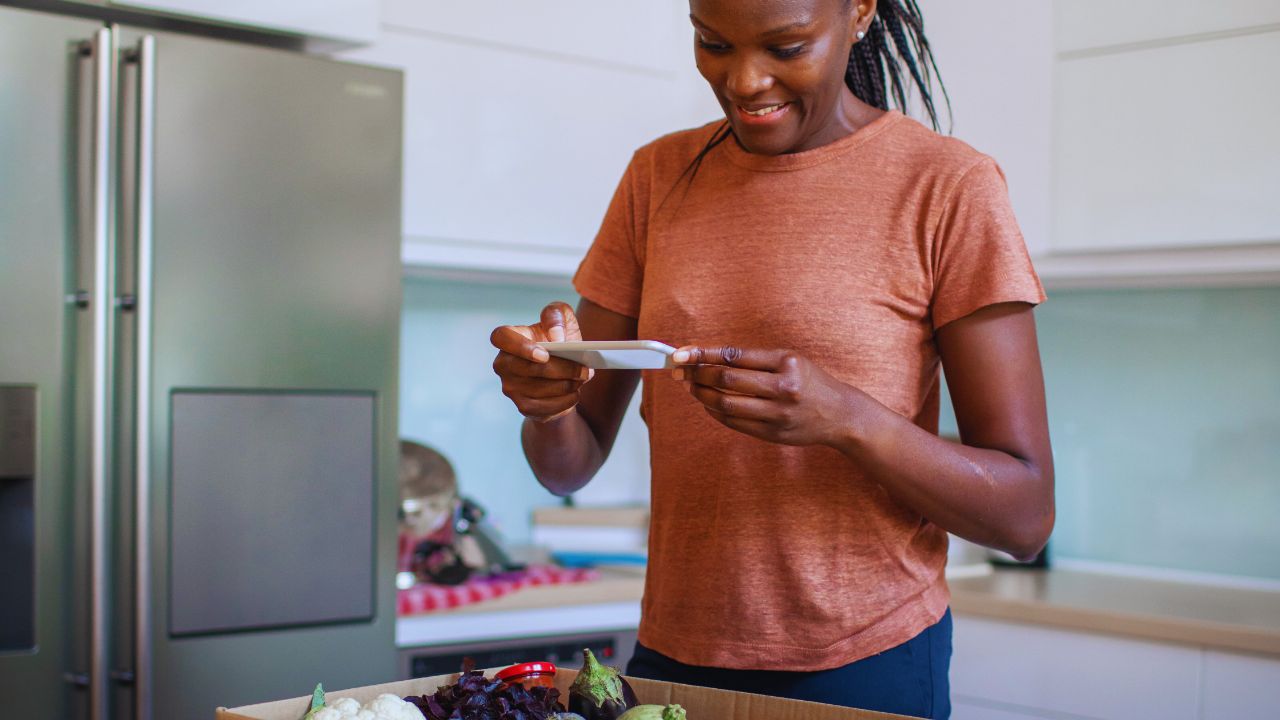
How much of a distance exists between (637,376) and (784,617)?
1.00 feet

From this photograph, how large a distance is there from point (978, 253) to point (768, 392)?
9.9 inches

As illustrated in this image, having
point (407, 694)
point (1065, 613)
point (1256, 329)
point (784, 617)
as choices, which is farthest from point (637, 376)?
point (1256, 329)

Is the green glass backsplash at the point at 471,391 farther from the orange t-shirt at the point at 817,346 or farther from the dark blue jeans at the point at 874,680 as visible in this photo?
the dark blue jeans at the point at 874,680

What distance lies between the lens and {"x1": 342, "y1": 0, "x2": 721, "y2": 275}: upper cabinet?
2133mm

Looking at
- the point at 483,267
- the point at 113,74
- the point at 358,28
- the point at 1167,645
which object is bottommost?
the point at 1167,645

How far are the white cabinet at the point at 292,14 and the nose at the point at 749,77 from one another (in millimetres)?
1158

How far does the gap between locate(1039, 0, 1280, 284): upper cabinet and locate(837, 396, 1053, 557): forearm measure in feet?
4.07

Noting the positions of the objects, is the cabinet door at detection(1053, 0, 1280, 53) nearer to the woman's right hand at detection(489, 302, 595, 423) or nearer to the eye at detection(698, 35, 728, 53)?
the eye at detection(698, 35, 728, 53)

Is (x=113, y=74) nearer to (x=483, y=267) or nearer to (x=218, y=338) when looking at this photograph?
(x=218, y=338)

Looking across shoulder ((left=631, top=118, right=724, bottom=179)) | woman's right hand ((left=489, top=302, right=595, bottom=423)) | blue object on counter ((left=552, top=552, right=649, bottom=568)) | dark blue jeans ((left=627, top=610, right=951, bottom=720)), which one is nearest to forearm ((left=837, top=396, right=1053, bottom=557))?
dark blue jeans ((left=627, top=610, right=951, bottom=720))

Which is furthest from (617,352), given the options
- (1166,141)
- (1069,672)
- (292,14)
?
(1166,141)

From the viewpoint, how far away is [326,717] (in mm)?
709

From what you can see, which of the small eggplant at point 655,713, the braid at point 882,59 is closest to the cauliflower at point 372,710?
the small eggplant at point 655,713

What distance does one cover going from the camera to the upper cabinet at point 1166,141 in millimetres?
1931
